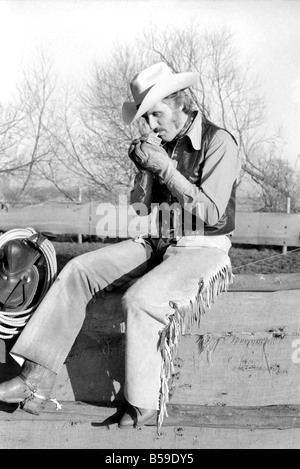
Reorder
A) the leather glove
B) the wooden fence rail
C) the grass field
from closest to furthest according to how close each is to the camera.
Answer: the leather glove
the grass field
the wooden fence rail

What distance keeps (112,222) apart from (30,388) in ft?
29.8

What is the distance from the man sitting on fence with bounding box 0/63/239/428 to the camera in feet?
8.84

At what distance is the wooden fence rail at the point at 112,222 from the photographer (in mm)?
11383

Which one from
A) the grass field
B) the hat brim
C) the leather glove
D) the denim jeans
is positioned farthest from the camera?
the grass field

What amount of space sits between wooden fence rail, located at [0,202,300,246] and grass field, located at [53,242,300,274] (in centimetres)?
24

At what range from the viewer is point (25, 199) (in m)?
14.6

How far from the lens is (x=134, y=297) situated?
269cm

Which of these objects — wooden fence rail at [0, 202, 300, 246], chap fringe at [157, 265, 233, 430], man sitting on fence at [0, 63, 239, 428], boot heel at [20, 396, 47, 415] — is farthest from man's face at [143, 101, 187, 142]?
wooden fence rail at [0, 202, 300, 246]

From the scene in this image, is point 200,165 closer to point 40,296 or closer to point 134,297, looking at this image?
point 134,297

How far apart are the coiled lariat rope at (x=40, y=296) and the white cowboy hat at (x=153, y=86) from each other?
0.75 m

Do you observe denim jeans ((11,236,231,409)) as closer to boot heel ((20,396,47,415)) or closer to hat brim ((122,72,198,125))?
boot heel ((20,396,47,415))

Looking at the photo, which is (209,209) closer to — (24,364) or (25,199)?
(24,364)

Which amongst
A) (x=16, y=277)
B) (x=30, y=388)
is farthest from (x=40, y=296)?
(x=30, y=388)
